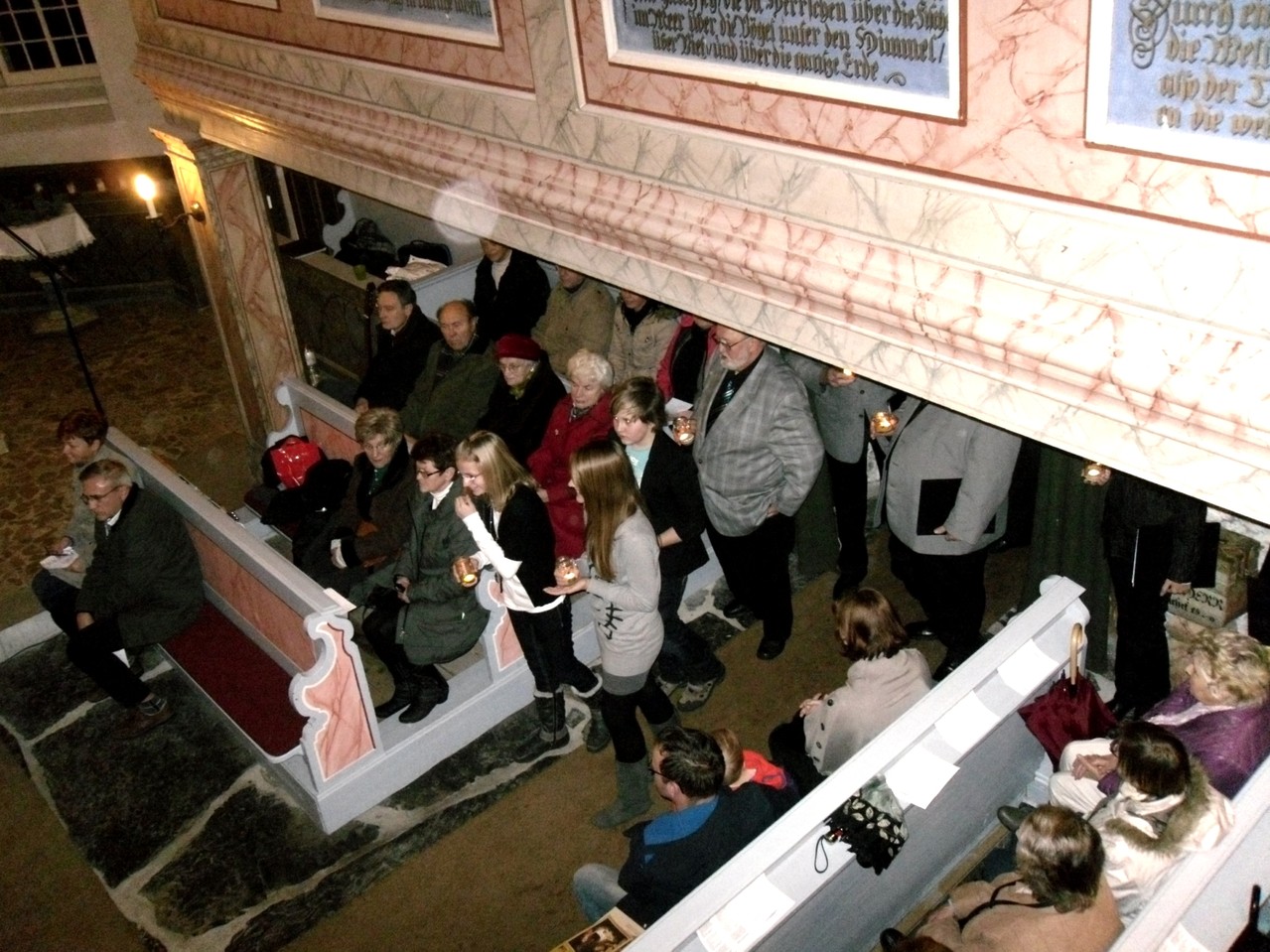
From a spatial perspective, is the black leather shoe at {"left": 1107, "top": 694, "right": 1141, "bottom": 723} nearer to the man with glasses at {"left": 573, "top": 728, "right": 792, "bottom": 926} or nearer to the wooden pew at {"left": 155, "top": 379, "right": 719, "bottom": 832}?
the man with glasses at {"left": 573, "top": 728, "right": 792, "bottom": 926}

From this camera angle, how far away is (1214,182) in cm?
244

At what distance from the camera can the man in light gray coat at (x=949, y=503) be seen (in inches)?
189

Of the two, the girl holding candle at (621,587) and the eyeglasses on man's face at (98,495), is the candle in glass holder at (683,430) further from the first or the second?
the eyeglasses on man's face at (98,495)

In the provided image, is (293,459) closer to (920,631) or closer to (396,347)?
(396,347)

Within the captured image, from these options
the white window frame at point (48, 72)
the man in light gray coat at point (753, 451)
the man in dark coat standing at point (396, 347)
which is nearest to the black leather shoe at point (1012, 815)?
the man in light gray coat at point (753, 451)

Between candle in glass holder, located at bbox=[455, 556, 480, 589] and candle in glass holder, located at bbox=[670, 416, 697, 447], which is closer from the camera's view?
candle in glass holder, located at bbox=[455, 556, 480, 589]

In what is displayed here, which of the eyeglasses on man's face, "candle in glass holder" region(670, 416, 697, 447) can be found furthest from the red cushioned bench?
"candle in glass holder" region(670, 416, 697, 447)

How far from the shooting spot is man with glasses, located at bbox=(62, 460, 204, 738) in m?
5.54

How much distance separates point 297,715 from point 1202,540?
381 centimetres

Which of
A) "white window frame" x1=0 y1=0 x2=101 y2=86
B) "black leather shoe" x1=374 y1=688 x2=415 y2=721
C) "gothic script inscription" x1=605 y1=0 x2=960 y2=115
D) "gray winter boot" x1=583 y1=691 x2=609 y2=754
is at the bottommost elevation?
"gray winter boot" x1=583 y1=691 x2=609 y2=754

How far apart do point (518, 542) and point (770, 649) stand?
1.65 metres

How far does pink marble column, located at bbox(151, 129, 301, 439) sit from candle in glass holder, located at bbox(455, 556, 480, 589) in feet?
11.0

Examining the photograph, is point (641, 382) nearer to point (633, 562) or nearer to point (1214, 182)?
point (633, 562)

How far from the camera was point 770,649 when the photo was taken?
232 inches
